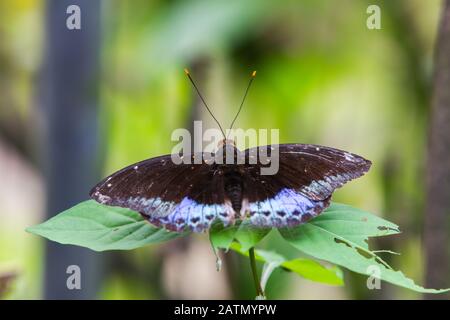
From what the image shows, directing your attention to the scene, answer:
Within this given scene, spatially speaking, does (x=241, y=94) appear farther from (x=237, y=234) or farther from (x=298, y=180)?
(x=237, y=234)

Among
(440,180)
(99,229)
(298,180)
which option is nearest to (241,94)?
(440,180)

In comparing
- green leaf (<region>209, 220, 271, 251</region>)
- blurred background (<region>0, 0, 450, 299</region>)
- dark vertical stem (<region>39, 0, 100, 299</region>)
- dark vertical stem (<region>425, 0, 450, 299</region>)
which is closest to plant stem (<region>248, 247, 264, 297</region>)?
green leaf (<region>209, 220, 271, 251</region>)

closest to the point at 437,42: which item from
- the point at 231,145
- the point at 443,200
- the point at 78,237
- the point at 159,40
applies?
the point at 443,200

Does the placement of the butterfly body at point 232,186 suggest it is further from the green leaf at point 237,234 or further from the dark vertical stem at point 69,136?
the dark vertical stem at point 69,136

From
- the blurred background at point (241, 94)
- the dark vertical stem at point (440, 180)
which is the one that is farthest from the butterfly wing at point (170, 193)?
the blurred background at point (241, 94)

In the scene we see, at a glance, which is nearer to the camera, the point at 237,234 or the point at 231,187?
the point at 237,234

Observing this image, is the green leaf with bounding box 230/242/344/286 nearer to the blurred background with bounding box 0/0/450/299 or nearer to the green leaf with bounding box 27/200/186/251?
the green leaf with bounding box 27/200/186/251
